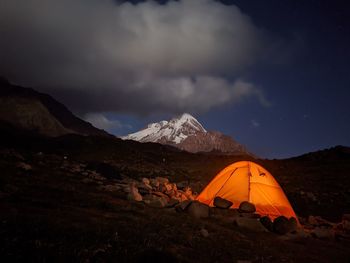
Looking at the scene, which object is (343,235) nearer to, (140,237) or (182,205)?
(182,205)

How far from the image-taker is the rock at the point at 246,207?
18828mm

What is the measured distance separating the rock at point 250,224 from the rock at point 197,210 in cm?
164

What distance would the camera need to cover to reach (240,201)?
67.3ft

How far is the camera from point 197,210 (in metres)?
17.1

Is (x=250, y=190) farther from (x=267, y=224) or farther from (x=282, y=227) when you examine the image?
(x=282, y=227)


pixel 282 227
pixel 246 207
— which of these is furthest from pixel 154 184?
pixel 282 227

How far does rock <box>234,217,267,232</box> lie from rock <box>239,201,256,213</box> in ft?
8.47

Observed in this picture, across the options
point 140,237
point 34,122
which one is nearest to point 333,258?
point 140,237

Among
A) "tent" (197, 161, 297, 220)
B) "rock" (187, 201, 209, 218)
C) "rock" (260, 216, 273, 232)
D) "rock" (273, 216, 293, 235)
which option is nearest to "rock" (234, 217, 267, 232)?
"rock" (260, 216, 273, 232)

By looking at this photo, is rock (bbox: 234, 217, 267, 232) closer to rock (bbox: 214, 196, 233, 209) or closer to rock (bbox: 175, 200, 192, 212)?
rock (bbox: 175, 200, 192, 212)

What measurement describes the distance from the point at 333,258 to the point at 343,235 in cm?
484

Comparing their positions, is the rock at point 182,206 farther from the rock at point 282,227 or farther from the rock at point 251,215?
the rock at point 282,227

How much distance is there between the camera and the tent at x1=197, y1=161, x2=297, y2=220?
20438 mm

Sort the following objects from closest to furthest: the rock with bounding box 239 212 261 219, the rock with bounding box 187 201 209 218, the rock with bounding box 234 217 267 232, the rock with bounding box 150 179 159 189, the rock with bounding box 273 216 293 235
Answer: the rock with bounding box 273 216 293 235
the rock with bounding box 234 217 267 232
the rock with bounding box 187 201 209 218
the rock with bounding box 239 212 261 219
the rock with bounding box 150 179 159 189
